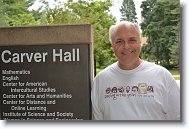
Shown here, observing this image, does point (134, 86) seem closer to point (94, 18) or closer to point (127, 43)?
point (127, 43)

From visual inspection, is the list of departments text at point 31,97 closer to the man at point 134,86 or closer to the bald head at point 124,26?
the man at point 134,86

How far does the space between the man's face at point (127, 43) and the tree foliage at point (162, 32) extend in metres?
0.09

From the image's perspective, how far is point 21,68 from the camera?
6.63 ft

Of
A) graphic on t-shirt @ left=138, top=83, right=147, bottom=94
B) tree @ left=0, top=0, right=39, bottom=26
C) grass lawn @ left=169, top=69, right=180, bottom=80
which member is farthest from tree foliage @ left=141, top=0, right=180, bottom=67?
tree @ left=0, top=0, right=39, bottom=26

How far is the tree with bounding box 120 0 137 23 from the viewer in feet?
6.48

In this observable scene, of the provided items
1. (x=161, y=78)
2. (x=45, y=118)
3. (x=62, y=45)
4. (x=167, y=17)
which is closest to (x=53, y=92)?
(x=45, y=118)

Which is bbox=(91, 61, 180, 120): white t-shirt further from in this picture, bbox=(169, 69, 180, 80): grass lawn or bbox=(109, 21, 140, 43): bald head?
bbox=(109, 21, 140, 43): bald head

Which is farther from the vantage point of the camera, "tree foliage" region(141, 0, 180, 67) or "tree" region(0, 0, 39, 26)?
"tree" region(0, 0, 39, 26)

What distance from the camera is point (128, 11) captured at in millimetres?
2000

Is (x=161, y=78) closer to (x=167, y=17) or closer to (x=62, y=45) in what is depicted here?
(x=167, y=17)

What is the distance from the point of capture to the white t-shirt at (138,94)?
1830 mm

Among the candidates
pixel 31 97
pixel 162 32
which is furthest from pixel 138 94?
pixel 31 97

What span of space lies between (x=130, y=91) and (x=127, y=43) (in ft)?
0.99

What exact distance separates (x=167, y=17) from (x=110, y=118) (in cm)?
74
